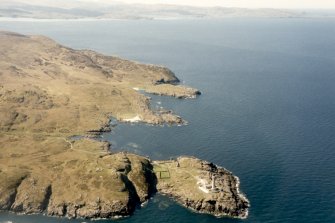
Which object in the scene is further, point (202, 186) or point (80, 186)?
point (202, 186)

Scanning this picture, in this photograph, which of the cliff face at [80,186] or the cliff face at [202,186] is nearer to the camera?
the cliff face at [80,186]

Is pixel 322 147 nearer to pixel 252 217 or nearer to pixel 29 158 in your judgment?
pixel 252 217

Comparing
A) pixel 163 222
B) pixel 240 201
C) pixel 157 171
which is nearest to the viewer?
pixel 163 222

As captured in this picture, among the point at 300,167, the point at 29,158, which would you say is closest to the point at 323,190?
the point at 300,167

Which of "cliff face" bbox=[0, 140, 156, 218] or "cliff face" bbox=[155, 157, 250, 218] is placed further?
"cliff face" bbox=[155, 157, 250, 218]

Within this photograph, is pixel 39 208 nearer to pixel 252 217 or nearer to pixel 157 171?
pixel 157 171

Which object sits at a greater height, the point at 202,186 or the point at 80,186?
the point at 202,186

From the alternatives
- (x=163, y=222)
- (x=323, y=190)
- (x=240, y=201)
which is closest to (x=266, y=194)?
(x=240, y=201)

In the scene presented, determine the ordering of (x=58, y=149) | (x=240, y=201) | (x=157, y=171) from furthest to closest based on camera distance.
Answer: (x=58, y=149), (x=157, y=171), (x=240, y=201)

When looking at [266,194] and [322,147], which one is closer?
[266,194]
